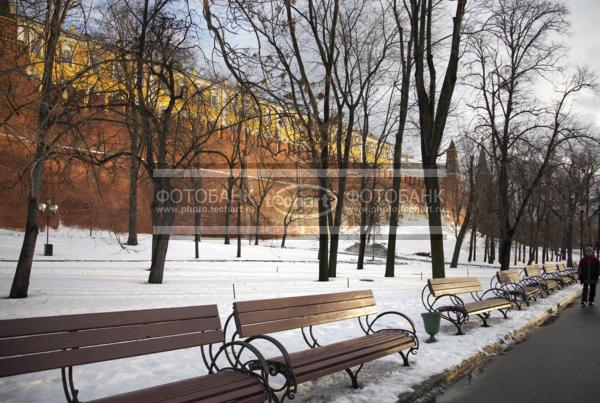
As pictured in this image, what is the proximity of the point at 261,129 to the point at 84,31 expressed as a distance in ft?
8.04

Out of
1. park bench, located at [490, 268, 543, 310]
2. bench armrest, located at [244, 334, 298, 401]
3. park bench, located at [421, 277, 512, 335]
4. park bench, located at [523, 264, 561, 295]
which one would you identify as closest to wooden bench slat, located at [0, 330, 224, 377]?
bench armrest, located at [244, 334, 298, 401]

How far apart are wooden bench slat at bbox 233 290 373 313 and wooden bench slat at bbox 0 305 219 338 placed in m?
0.29

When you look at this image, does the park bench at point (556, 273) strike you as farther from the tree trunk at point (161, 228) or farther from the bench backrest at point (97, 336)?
the bench backrest at point (97, 336)

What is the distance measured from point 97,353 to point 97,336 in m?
0.11

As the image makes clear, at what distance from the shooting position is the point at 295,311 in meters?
4.70

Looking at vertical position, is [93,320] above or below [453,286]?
above

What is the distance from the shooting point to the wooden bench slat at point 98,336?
2.75 meters

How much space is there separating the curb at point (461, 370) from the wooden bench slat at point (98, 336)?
6.35 feet

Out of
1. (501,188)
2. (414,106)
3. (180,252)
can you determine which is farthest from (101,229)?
(501,188)

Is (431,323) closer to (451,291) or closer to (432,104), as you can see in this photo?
(451,291)

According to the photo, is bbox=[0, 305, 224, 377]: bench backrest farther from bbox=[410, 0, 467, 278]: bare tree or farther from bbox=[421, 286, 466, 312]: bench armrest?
bbox=[410, 0, 467, 278]: bare tree

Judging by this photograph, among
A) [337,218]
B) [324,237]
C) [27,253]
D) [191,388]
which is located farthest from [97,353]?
[337,218]

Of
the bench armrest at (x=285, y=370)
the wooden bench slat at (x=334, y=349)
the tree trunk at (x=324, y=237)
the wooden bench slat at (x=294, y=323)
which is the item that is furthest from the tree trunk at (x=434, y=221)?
the bench armrest at (x=285, y=370)

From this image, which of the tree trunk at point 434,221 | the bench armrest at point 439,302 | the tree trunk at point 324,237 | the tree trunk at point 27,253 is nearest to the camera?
the bench armrest at point 439,302
